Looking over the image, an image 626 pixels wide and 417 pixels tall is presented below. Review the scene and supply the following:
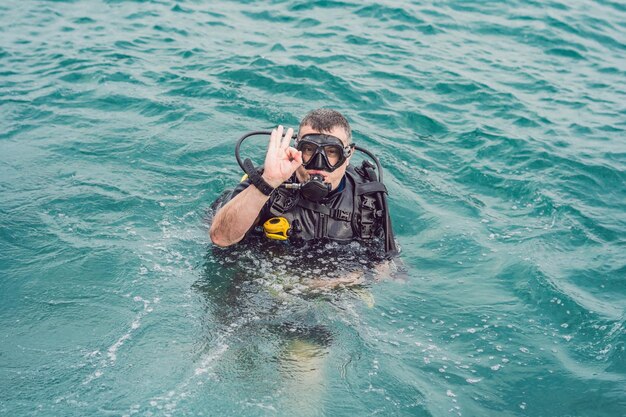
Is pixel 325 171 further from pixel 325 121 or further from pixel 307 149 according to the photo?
pixel 325 121

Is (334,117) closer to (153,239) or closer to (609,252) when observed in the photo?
(153,239)

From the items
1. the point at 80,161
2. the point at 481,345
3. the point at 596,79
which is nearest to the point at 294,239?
the point at 481,345

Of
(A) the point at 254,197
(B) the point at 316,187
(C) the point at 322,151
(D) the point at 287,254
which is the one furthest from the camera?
(D) the point at 287,254

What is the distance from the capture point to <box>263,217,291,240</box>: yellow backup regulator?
5.23 m

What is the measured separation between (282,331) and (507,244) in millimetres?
2819

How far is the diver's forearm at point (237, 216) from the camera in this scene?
15.0 feet

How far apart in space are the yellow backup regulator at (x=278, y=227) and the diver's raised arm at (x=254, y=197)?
0.41m

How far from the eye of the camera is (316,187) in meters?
5.04

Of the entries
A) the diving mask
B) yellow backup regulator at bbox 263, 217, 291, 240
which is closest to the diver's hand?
the diving mask

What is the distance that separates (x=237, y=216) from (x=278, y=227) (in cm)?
60

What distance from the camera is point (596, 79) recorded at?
36.5 ft

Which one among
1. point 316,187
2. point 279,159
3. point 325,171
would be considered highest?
point 279,159

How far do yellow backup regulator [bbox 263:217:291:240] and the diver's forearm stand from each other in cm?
41

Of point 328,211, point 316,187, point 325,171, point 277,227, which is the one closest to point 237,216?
point 277,227
